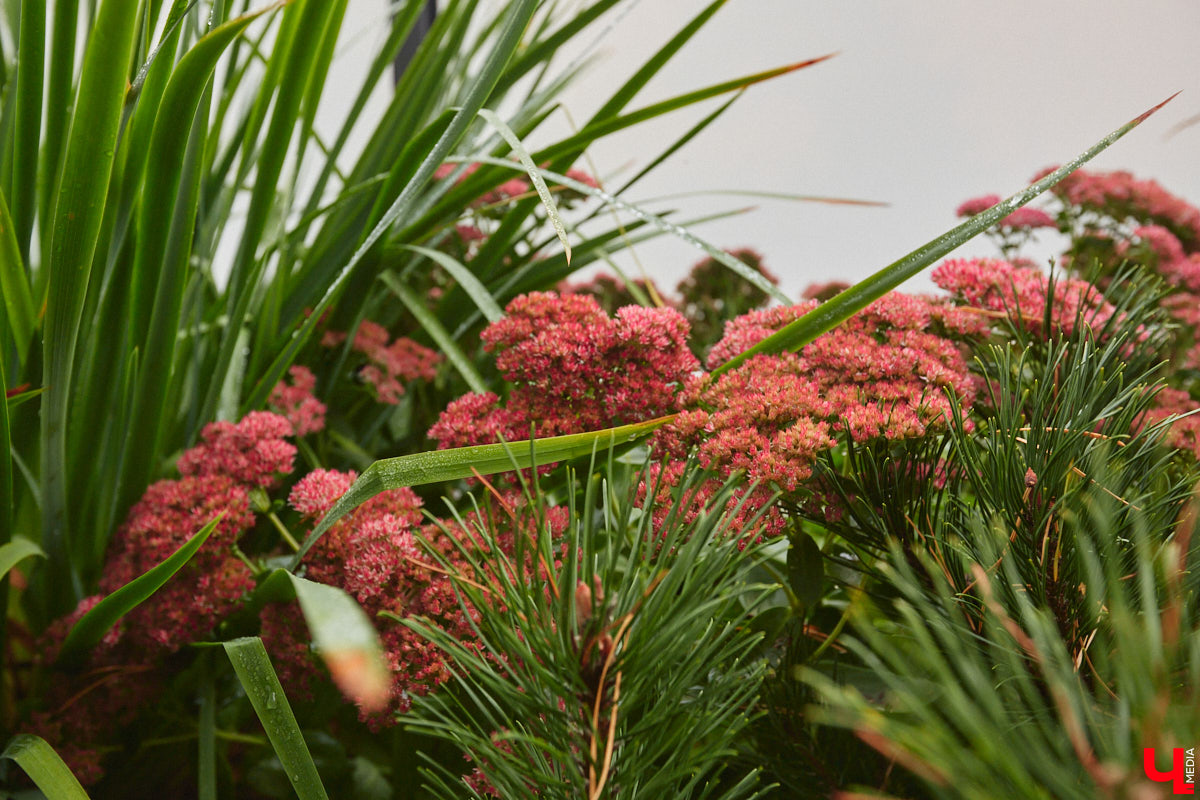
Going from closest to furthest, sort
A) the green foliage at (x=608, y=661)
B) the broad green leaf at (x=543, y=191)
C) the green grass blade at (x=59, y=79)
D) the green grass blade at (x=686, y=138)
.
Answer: the green foliage at (x=608, y=661)
the broad green leaf at (x=543, y=191)
the green grass blade at (x=59, y=79)
the green grass blade at (x=686, y=138)

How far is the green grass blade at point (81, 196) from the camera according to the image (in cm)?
37

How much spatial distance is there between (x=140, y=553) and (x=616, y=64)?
52.0 inches

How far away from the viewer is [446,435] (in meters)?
0.47

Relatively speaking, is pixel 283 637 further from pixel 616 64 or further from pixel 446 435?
pixel 616 64

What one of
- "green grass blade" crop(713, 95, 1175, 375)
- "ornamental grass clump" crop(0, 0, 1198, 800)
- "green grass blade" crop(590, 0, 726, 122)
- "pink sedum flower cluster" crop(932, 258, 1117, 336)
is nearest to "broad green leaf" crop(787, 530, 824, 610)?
"ornamental grass clump" crop(0, 0, 1198, 800)

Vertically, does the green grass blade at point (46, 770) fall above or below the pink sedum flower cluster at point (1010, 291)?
below

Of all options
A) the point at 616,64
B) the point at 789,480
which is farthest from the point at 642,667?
the point at 616,64

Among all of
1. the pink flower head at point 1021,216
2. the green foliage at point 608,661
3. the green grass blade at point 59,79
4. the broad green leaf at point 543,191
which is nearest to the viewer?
the green foliage at point 608,661

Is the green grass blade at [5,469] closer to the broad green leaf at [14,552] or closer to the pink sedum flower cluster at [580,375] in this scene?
the broad green leaf at [14,552]

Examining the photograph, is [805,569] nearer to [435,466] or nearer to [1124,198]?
[435,466]

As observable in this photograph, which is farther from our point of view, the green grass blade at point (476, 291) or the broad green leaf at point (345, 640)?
the green grass blade at point (476, 291)

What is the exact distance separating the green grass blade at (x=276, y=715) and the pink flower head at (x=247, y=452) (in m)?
0.15

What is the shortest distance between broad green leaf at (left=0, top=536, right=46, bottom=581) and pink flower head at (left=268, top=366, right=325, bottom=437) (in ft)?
0.60

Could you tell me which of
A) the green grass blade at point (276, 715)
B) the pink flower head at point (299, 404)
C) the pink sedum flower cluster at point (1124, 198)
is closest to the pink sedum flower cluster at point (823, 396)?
the green grass blade at point (276, 715)
